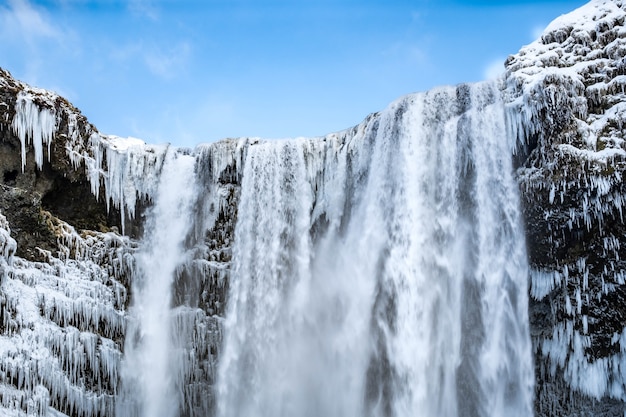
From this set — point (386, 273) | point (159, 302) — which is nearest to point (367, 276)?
point (386, 273)

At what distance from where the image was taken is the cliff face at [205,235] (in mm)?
13336

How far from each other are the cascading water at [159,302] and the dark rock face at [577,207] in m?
9.53

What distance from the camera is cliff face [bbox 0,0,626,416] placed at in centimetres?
1334

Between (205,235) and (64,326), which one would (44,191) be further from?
(205,235)

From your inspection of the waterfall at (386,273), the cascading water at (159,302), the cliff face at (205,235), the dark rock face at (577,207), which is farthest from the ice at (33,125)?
the dark rock face at (577,207)

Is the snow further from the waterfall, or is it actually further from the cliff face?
the waterfall

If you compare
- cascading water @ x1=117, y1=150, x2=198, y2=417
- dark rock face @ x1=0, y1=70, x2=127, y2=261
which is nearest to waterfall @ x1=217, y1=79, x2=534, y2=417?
cascading water @ x1=117, y1=150, x2=198, y2=417

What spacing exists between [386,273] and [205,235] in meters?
5.54

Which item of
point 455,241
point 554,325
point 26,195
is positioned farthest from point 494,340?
point 26,195


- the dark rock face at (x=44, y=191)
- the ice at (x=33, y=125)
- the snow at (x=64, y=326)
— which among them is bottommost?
the snow at (x=64, y=326)

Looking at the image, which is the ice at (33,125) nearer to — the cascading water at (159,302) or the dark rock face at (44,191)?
the dark rock face at (44,191)

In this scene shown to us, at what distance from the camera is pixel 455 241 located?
1512cm

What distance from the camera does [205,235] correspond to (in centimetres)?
1784

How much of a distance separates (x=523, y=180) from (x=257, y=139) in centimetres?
779
